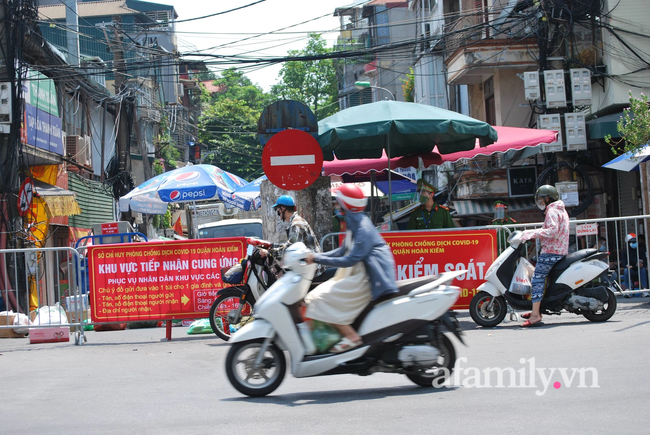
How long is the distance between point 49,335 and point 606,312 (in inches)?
298

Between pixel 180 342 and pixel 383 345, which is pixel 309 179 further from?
pixel 383 345

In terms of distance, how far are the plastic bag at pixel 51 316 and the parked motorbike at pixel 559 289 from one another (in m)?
5.71

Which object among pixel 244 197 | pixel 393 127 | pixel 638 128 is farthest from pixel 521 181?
pixel 393 127

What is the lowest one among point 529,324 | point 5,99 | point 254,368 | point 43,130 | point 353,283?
point 529,324

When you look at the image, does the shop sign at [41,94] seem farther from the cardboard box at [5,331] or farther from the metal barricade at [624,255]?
the metal barricade at [624,255]

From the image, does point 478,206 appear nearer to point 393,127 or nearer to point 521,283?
point 393,127

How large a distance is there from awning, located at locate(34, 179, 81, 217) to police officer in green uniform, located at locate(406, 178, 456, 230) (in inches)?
412

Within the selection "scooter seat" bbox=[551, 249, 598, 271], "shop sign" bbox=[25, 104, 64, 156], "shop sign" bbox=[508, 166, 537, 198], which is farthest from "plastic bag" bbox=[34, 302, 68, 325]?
"shop sign" bbox=[508, 166, 537, 198]

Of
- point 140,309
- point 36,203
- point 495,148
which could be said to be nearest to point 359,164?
point 495,148

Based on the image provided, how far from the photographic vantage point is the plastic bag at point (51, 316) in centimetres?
1033

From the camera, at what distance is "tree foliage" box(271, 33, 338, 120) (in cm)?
6397

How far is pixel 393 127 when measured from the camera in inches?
392

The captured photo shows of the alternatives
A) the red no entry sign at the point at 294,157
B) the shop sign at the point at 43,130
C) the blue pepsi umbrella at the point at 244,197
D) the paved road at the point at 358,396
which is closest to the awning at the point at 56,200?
the shop sign at the point at 43,130

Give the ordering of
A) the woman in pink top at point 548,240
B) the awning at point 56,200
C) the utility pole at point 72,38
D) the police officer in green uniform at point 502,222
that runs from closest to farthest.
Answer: the woman in pink top at point 548,240
the police officer in green uniform at point 502,222
the awning at point 56,200
the utility pole at point 72,38
